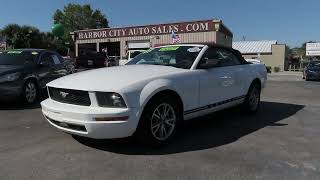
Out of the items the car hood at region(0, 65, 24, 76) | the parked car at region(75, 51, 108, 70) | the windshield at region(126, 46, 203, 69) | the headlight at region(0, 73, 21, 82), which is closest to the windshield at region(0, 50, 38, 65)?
the car hood at region(0, 65, 24, 76)

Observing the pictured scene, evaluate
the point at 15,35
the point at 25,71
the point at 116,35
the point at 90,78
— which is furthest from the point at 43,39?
the point at 90,78

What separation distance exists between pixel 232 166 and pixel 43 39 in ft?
210

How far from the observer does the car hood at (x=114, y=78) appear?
4957 mm

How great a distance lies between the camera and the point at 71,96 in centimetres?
520

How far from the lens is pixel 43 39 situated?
213ft

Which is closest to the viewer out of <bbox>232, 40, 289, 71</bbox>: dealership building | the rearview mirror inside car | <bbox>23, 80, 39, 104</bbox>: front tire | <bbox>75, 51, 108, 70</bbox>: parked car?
the rearview mirror inside car

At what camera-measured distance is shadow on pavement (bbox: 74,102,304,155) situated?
534cm

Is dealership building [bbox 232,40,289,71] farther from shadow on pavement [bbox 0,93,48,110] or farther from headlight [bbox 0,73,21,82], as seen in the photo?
headlight [bbox 0,73,21,82]

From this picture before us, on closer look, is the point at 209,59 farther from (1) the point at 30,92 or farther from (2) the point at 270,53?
(2) the point at 270,53

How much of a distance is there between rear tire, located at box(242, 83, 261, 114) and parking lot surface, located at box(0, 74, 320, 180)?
635mm

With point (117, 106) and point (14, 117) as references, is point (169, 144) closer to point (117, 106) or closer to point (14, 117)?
point (117, 106)

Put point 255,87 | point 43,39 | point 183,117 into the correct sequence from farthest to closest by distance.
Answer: point 43,39 < point 255,87 < point 183,117

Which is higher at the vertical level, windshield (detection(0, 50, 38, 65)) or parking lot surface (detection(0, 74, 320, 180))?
windshield (detection(0, 50, 38, 65))

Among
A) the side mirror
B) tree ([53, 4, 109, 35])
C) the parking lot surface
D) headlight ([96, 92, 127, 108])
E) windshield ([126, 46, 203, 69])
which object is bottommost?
the parking lot surface
